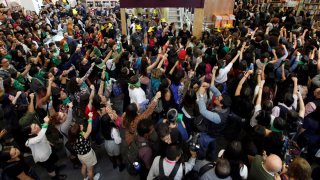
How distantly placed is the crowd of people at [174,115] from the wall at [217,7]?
188 inches

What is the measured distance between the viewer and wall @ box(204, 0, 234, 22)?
10.0m

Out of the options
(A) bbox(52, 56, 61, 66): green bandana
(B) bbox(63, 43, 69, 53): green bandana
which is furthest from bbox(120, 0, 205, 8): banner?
(A) bbox(52, 56, 61, 66): green bandana

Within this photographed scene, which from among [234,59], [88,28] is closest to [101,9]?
[88,28]

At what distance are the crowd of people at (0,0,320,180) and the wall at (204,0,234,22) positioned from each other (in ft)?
15.7

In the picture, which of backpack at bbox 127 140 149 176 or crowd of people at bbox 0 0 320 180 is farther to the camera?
backpack at bbox 127 140 149 176

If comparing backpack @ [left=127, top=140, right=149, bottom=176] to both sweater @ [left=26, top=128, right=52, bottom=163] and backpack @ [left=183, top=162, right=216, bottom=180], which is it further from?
sweater @ [left=26, top=128, right=52, bottom=163]

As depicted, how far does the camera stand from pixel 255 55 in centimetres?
509

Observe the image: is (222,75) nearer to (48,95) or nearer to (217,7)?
(48,95)

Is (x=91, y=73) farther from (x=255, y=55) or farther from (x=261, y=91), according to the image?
(x=255, y=55)

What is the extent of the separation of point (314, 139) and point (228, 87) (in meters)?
1.62

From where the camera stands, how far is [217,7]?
10109mm

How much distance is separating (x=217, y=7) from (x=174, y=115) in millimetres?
8730

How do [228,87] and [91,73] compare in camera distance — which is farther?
[91,73]

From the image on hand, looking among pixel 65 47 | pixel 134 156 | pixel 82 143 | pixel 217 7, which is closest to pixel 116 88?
pixel 82 143
